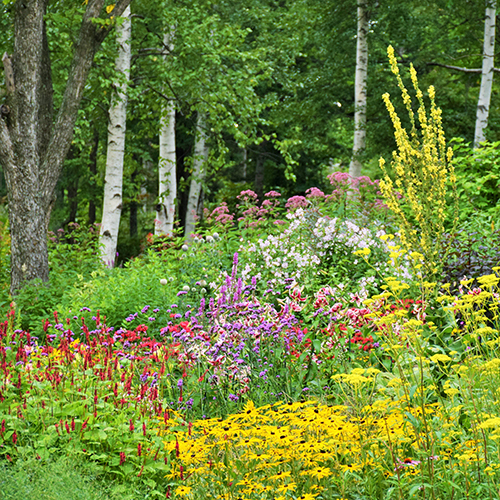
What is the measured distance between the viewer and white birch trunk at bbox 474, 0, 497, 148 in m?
12.7

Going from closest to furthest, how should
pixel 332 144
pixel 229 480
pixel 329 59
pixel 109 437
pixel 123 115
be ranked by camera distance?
pixel 229 480 → pixel 109 437 → pixel 123 115 → pixel 329 59 → pixel 332 144

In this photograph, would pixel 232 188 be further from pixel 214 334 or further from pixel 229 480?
pixel 229 480

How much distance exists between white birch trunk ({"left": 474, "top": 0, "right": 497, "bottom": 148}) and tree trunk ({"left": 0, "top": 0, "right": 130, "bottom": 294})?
27.2 ft

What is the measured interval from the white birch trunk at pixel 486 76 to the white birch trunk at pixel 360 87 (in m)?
2.50

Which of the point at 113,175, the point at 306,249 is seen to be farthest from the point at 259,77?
the point at 306,249

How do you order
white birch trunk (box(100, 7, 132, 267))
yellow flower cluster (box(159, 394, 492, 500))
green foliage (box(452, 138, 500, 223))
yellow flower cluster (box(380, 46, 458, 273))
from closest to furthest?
yellow flower cluster (box(159, 394, 492, 500))
yellow flower cluster (box(380, 46, 458, 273))
green foliage (box(452, 138, 500, 223))
white birch trunk (box(100, 7, 132, 267))

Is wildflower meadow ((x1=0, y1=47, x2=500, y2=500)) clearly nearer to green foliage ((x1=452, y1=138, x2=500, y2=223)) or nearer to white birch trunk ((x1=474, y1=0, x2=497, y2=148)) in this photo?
green foliage ((x1=452, y1=138, x2=500, y2=223))

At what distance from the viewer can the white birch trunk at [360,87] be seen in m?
13.6

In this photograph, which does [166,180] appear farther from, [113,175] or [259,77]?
[259,77]

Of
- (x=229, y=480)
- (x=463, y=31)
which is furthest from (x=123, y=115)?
(x=463, y=31)

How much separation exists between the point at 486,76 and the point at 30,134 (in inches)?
386

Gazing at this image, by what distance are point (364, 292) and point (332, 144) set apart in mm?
12581

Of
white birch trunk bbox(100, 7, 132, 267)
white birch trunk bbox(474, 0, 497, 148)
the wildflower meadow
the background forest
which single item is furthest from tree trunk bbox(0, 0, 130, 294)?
white birch trunk bbox(474, 0, 497, 148)

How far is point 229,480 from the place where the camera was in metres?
3.04
